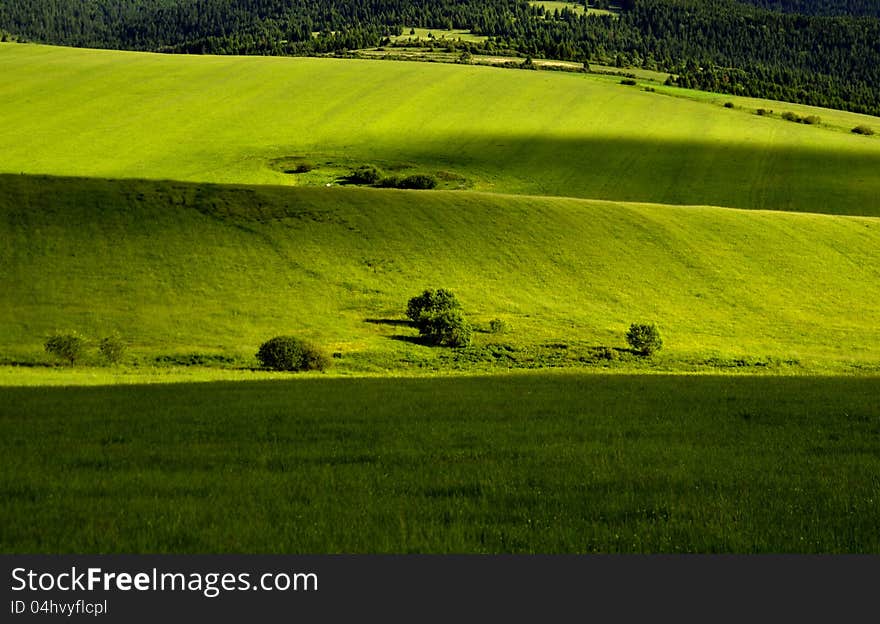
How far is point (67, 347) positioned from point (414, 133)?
7409 cm

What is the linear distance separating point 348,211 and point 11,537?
169 feet

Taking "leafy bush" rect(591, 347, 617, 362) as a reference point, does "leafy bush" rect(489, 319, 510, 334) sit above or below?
above

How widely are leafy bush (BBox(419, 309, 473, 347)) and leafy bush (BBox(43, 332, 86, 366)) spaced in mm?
15362

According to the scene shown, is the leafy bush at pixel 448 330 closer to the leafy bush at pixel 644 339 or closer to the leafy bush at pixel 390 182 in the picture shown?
the leafy bush at pixel 644 339

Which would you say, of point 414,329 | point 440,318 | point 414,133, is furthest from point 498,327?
point 414,133

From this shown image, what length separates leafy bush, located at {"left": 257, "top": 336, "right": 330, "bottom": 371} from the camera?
35.0 metres

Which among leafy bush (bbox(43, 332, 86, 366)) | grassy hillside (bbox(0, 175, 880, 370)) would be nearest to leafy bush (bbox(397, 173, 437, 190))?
grassy hillside (bbox(0, 175, 880, 370))

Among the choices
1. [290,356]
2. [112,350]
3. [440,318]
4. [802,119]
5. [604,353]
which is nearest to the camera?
[290,356]

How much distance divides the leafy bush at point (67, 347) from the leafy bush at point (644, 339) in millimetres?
23968

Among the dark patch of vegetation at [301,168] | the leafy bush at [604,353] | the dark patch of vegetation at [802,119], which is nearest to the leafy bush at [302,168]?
the dark patch of vegetation at [301,168]

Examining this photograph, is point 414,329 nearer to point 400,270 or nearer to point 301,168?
point 400,270

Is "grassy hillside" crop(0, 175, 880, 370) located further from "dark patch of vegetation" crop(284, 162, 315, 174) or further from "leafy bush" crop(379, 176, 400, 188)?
"dark patch of vegetation" crop(284, 162, 315, 174)

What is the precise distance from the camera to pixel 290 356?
35031 mm

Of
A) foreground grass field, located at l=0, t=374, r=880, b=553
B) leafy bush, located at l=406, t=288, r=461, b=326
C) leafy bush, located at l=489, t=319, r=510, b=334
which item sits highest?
foreground grass field, located at l=0, t=374, r=880, b=553
